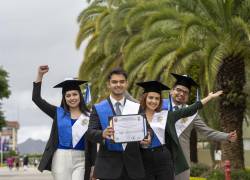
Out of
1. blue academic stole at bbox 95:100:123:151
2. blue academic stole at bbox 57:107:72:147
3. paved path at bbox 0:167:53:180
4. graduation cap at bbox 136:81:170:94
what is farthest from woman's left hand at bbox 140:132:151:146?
paved path at bbox 0:167:53:180

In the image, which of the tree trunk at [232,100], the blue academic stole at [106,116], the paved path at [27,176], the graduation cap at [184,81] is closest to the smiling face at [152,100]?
the blue academic stole at [106,116]

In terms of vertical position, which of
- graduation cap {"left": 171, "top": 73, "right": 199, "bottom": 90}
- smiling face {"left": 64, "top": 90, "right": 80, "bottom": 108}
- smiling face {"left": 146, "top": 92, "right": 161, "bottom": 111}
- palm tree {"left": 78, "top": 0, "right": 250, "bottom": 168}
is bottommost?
smiling face {"left": 146, "top": 92, "right": 161, "bottom": 111}

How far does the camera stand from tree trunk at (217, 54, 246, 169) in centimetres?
1953

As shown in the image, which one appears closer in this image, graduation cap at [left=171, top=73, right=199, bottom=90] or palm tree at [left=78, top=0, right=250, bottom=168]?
graduation cap at [left=171, top=73, right=199, bottom=90]

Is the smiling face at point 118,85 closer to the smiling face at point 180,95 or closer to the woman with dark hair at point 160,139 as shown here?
the woman with dark hair at point 160,139

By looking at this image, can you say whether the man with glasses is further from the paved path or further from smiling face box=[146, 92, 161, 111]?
the paved path

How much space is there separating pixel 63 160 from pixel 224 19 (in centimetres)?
1156

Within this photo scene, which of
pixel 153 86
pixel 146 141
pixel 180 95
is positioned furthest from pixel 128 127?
pixel 180 95

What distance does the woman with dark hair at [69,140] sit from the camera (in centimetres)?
819

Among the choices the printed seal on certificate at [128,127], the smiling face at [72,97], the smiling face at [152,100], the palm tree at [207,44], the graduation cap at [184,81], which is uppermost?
the palm tree at [207,44]

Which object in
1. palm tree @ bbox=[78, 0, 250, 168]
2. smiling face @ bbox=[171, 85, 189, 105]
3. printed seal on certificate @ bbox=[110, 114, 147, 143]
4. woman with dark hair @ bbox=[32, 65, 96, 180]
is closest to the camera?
printed seal on certificate @ bbox=[110, 114, 147, 143]

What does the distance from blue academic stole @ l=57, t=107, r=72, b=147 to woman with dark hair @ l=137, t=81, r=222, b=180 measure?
1.16m

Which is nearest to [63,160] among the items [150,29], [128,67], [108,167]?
[108,167]

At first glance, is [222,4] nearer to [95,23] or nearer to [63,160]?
[63,160]
